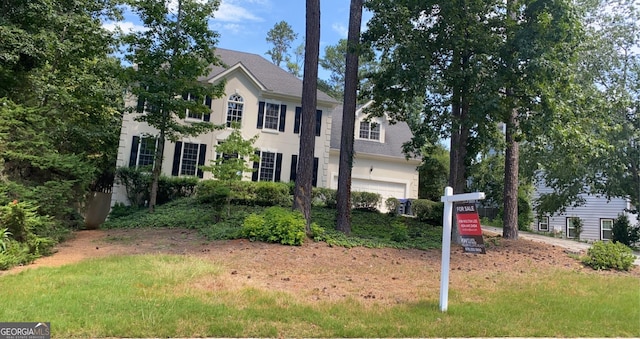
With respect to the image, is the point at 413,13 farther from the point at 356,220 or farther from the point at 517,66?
the point at 356,220

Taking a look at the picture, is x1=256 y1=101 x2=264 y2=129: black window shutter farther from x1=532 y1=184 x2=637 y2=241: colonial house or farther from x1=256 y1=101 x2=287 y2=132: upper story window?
x1=532 y1=184 x2=637 y2=241: colonial house

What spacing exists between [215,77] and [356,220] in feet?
29.9

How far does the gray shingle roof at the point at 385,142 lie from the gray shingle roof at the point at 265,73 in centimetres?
284

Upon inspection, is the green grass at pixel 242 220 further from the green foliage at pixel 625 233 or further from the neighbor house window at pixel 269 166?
the green foliage at pixel 625 233

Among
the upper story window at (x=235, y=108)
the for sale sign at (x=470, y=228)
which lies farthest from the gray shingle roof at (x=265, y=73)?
the for sale sign at (x=470, y=228)

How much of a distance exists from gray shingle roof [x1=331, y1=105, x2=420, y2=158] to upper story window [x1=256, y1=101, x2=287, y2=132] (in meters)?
3.40

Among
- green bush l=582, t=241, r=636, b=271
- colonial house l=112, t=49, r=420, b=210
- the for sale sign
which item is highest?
colonial house l=112, t=49, r=420, b=210

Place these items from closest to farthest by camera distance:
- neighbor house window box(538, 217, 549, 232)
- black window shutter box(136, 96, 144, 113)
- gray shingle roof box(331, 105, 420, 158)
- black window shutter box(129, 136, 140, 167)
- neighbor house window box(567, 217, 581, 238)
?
black window shutter box(136, 96, 144, 113) < black window shutter box(129, 136, 140, 167) < gray shingle roof box(331, 105, 420, 158) < neighbor house window box(567, 217, 581, 238) < neighbor house window box(538, 217, 549, 232)

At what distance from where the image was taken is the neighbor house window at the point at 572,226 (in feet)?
79.0

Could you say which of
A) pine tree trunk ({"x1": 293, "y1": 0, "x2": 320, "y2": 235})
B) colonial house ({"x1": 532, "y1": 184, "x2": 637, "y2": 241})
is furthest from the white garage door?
pine tree trunk ({"x1": 293, "y1": 0, "x2": 320, "y2": 235})

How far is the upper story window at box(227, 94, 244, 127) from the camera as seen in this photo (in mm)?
19141

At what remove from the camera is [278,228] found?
9539mm

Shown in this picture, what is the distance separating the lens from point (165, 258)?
26.1ft

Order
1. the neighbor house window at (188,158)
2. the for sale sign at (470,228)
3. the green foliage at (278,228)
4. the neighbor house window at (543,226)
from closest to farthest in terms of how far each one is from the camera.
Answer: the for sale sign at (470,228)
the green foliage at (278,228)
the neighbor house window at (188,158)
the neighbor house window at (543,226)
